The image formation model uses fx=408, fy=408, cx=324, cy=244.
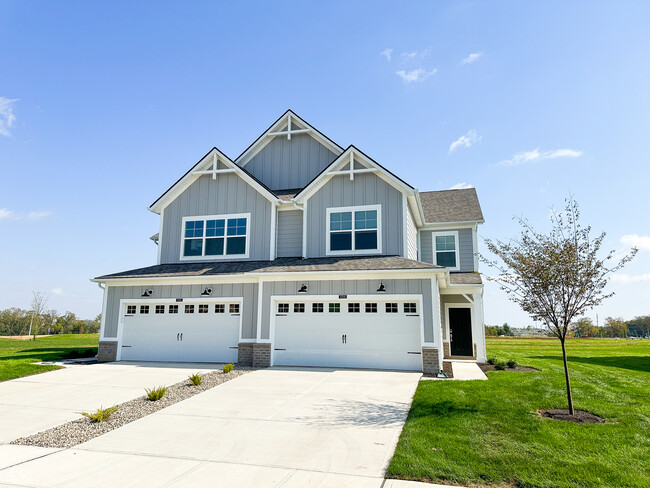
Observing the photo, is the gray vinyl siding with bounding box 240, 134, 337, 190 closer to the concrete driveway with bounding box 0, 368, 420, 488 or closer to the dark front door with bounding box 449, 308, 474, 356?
the dark front door with bounding box 449, 308, 474, 356

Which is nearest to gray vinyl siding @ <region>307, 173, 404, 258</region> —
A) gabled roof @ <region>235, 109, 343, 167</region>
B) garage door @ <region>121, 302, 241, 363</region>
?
gabled roof @ <region>235, 109, 343, 167</region>

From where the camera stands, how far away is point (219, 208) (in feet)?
56.5

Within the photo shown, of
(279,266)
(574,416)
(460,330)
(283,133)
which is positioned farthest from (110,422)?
(460,330)

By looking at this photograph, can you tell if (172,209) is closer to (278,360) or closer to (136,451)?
(278,360)

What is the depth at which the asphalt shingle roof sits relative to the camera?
1349cm

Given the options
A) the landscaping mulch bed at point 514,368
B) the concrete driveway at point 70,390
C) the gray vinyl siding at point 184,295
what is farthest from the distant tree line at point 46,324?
the landscaping mulch bed at point 514,368

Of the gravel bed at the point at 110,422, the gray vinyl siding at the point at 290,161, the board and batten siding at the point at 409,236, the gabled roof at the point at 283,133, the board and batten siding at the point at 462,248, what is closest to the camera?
the gravel bed at the point at 110,422

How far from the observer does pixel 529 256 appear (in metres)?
8.35

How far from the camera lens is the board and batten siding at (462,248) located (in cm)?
1892

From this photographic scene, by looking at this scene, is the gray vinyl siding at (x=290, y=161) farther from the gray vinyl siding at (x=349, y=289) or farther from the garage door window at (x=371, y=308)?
the garage door window at (x=371, y=308)

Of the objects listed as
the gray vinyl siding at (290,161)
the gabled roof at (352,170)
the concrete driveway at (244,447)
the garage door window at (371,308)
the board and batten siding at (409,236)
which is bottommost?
the concrete driveway at (244,447)

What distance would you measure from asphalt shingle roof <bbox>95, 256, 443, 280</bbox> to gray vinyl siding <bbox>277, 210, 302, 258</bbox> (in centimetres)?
50

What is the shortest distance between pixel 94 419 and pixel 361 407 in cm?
509

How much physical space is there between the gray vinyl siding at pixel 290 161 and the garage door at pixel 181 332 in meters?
6.69
